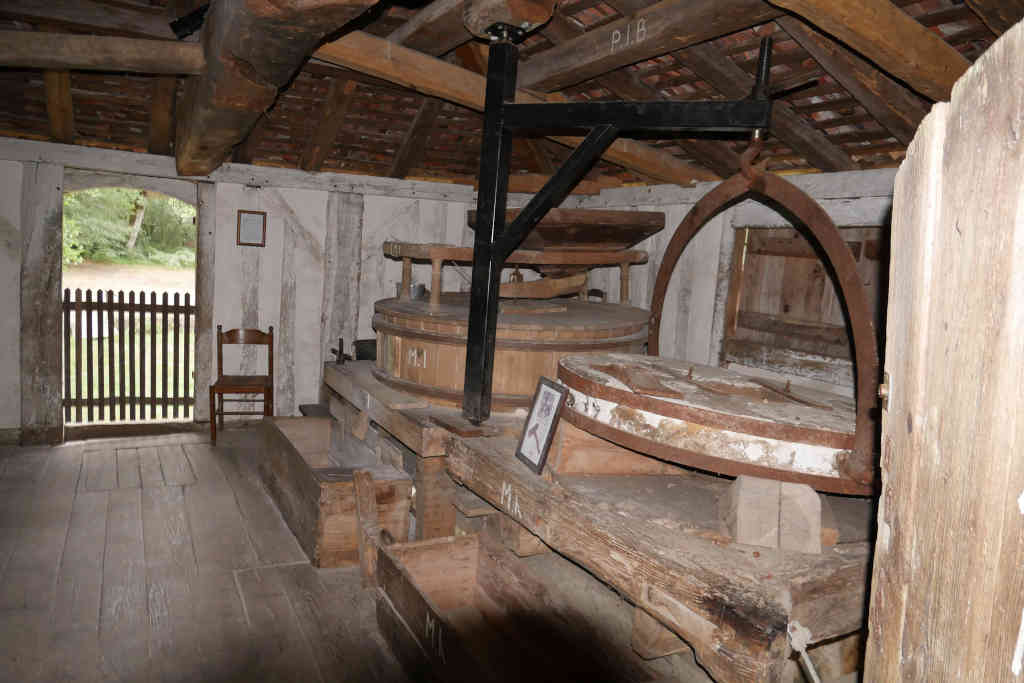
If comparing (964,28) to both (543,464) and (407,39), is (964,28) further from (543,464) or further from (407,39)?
(407,39)

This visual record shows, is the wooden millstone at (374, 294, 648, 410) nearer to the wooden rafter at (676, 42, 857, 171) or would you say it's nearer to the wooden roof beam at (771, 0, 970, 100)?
the wooden rafter at (676, 42, 857, 171)

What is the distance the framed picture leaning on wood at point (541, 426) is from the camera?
9.05 feet

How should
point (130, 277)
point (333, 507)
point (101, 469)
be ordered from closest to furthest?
point (333, 507), point (101, 469), point (130, 277)

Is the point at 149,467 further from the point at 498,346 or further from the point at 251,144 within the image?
the point at 498,346

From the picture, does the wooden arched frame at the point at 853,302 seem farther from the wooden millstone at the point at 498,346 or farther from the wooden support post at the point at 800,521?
the wooden millstone at the point at 498,346

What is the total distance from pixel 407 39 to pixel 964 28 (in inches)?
129

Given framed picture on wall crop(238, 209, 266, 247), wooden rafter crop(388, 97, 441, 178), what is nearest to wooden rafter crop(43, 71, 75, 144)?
framed picture on wall crop(238, 209, 266, 247)

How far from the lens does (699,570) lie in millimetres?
1977

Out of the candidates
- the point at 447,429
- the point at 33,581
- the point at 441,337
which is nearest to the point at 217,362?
the point at 33,581

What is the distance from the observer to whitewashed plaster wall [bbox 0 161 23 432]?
585 centimetres

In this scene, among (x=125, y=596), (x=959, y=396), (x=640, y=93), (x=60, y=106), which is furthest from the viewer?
(x=60, y=106)

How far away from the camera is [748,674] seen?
5.86ft

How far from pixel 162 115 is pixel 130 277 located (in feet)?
41.6

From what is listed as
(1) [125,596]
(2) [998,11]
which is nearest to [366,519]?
(1) [125,596]
